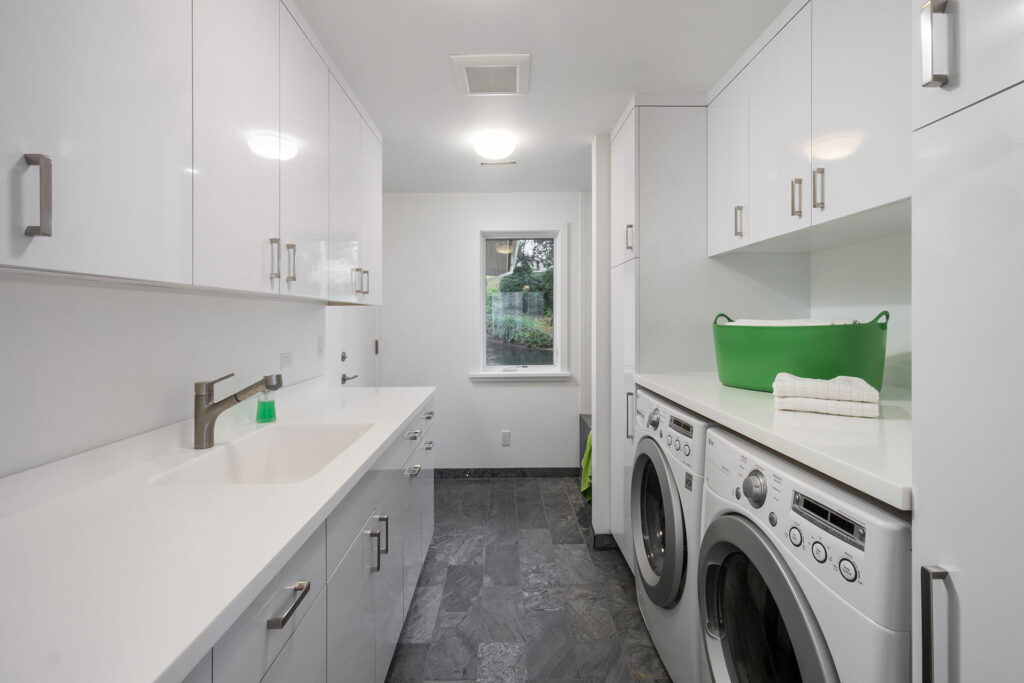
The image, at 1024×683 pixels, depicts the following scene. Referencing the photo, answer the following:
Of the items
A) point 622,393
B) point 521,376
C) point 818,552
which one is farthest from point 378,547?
point 521,376

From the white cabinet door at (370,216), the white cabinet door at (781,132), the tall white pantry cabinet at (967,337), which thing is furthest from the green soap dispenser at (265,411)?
the white cabinet door at (781,132)

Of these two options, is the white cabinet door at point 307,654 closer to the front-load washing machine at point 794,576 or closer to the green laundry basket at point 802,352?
the front-load washing machine at point 794,576

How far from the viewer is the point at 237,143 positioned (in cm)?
118

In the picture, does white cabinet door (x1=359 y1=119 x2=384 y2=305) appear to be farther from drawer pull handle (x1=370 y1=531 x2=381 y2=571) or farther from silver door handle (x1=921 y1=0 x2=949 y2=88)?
silver door handle (x1=921 y1=0 x2=949 y2=88)

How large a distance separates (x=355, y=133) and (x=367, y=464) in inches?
63.7

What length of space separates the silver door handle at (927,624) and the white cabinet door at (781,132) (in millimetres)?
1157

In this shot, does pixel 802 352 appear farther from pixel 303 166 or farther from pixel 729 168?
pixel 303 166

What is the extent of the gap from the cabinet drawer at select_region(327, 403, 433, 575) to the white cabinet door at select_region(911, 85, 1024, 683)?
3.43 feet

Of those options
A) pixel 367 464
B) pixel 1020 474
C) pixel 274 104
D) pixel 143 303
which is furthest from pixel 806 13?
pixel 143 303

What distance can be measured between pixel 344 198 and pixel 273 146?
0.61 m

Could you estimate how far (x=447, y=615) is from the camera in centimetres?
201

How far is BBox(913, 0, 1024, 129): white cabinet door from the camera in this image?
0.56 metres

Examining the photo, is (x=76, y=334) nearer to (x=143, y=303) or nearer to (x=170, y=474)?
(x=143, y=303)

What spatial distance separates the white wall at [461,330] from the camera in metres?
3.78
